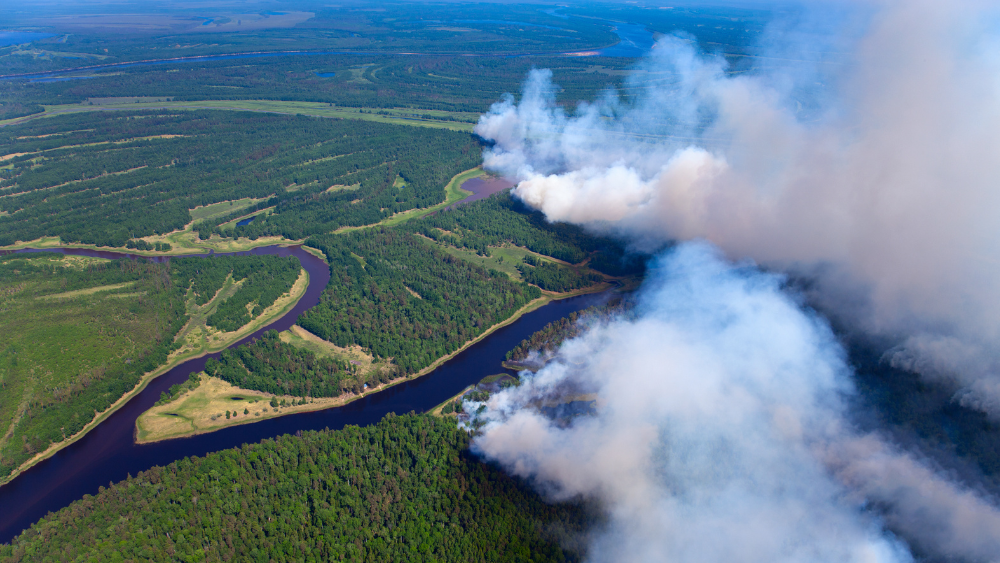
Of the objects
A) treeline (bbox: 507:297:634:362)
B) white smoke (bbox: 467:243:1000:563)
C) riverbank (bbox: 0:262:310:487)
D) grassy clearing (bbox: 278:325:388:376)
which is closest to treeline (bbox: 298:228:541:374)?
grassy clearing (bbox: 278:325:388:376)

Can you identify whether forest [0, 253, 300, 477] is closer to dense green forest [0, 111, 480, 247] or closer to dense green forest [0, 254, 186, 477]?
dense green forest [0, 254, 186, 477]

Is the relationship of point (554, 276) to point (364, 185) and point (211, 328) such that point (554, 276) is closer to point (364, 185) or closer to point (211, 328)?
point (211, 328)

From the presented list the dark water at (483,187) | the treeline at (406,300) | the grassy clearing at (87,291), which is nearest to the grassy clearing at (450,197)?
the dark water at (483,187)

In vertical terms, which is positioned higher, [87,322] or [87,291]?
[87,291]

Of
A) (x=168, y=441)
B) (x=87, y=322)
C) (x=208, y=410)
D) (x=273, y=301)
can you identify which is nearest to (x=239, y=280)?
(x=273, y=301)

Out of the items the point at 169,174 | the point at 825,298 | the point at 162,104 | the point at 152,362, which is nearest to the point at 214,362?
the point at 152,362

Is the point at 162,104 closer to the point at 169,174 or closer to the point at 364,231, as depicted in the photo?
the point at 169,174
